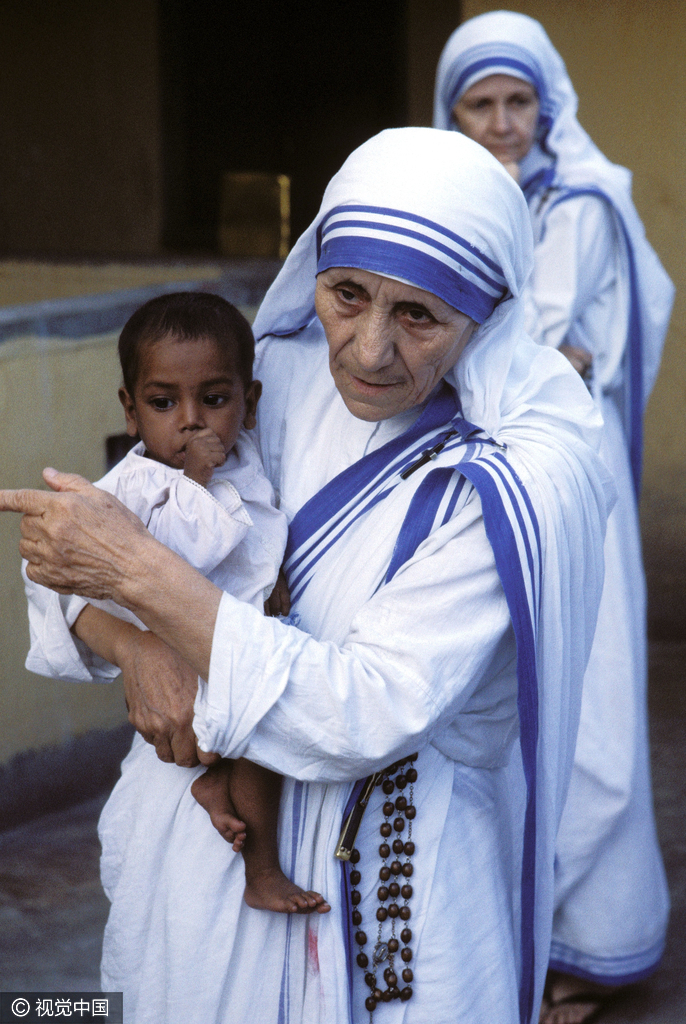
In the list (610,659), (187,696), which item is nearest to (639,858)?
(610,659)

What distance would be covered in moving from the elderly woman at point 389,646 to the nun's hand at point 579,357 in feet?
4.42

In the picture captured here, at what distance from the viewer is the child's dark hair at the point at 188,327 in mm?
2002

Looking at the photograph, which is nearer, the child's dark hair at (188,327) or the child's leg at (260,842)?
the child's leg at (260,842)

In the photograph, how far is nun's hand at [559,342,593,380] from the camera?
3357 mm

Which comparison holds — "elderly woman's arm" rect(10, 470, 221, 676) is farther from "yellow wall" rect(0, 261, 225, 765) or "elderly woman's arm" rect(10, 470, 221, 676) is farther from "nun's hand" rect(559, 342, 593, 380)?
"yellow wall" rect(0, 261, 225, 765)

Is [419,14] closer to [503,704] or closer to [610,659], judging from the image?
[610,659]

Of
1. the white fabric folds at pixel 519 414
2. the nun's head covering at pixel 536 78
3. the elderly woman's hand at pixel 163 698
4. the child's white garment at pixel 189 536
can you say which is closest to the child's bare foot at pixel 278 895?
the elderly woman's hand at pixel 163 698

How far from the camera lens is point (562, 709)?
6.22ft

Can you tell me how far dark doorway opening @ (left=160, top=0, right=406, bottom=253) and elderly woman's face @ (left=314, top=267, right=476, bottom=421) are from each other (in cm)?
592

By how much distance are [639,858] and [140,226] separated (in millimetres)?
5602

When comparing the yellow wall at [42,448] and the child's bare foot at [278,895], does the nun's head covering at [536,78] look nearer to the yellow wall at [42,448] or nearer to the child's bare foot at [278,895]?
the yellow wall at [42,448]

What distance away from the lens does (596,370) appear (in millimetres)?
3557

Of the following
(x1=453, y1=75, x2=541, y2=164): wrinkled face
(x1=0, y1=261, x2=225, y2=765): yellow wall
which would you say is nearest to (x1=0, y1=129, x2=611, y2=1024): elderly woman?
(x1=453, y1=75, x2=541, y2=164): wrinkled face

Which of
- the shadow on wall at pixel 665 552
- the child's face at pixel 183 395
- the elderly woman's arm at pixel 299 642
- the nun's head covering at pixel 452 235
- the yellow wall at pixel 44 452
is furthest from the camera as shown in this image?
the shadow on wall at pixel 665 552
